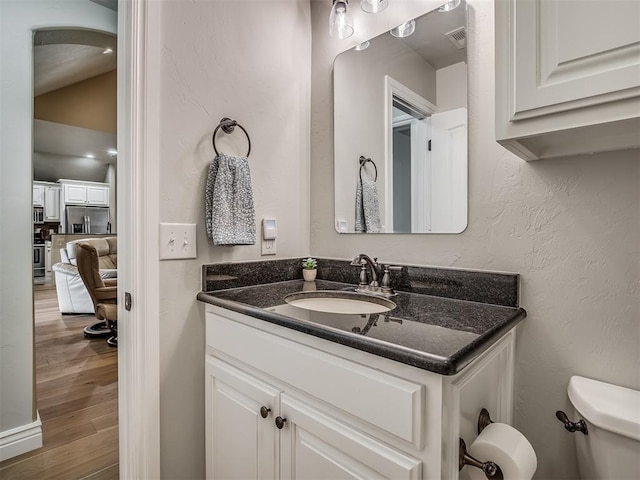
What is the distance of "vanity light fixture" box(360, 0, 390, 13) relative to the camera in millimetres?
1244

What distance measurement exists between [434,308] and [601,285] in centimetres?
44

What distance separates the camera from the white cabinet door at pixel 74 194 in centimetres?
684

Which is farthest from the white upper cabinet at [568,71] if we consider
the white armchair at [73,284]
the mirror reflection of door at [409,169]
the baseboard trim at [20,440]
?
the white armchair at [73,284]

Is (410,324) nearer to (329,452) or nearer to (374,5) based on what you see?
(329,452)

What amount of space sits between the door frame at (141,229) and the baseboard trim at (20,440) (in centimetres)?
103

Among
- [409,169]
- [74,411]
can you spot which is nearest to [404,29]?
[409,169]

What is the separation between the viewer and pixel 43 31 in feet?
5.82

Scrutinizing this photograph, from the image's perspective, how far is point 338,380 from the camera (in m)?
0.74

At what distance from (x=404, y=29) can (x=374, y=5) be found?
149mm

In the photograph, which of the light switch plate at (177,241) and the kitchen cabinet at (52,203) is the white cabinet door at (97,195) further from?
the light switch plate at (177,241)

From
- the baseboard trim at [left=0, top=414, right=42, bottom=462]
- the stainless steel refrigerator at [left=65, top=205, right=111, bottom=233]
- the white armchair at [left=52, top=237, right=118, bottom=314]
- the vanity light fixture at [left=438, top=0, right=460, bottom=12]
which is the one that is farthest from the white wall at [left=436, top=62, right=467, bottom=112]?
the stainless steel refrigerator at [left=65, top=205, right=111, bottom=233]

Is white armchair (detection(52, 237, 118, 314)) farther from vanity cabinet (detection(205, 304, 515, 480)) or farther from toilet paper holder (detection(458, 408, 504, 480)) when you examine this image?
toilet paper holder (detection(458, 408, 504, 480))

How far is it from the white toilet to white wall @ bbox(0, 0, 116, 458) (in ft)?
7.75

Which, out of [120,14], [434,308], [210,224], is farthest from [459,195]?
[120,14]
